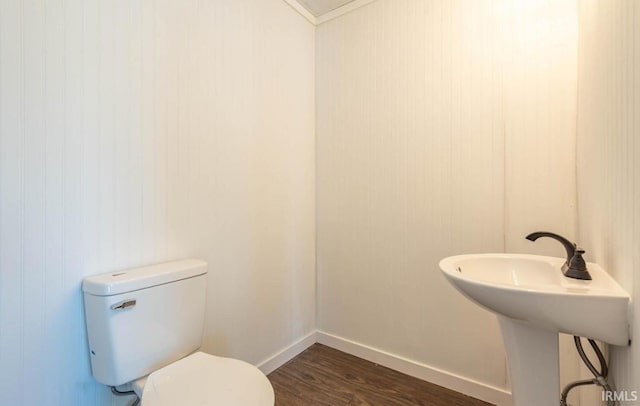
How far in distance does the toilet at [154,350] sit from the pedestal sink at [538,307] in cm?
76

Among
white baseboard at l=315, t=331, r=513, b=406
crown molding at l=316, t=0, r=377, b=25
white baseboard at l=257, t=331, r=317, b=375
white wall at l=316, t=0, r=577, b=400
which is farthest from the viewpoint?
crown molding at l=316, t=0, r=377, b=25

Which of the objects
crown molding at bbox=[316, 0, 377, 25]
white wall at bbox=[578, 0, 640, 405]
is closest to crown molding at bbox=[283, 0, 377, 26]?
crown molding at bbox=[316, 0, 377, 25]

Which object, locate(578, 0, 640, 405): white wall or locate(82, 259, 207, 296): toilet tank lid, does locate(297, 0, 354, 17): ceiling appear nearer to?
locate(578, 0, 640, 405): white wall

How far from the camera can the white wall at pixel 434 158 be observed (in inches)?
53.2

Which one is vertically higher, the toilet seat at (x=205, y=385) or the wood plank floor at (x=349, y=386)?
the toilet seat at (x=205, y=385)

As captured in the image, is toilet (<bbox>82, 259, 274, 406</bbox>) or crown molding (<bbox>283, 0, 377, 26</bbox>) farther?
crown molding (<bbox>283, 0, 377, 26</bbox>)

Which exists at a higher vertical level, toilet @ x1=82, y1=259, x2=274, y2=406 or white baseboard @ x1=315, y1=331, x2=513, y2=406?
toilet @ x1=82, y1=259, x2=274, y2=406

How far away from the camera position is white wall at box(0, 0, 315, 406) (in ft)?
2.92

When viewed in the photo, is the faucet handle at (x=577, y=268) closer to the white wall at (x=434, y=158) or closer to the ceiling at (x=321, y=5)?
the white wall at (x=434, y=158)

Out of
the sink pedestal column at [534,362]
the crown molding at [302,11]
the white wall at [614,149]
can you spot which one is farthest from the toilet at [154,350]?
the crown molding at [302,11]

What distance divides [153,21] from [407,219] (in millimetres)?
1598

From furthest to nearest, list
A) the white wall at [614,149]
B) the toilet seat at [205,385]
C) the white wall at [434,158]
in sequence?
the white wall at [434,158], the toilet seat at [205,385], the white wall at [614,149]

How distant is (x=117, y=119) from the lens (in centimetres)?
109

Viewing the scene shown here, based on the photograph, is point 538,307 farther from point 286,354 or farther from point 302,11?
point 302,11
